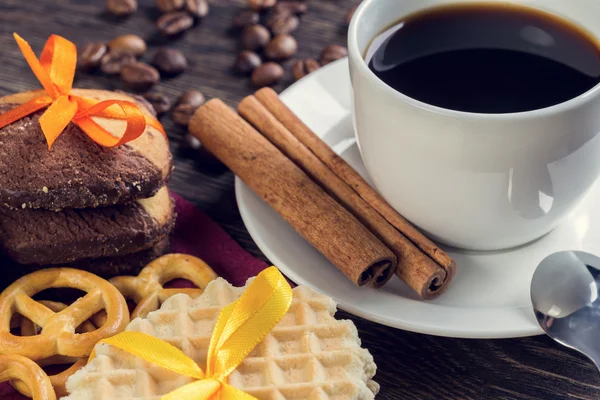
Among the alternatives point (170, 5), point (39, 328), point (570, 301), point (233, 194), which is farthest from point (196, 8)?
point (570, 301)

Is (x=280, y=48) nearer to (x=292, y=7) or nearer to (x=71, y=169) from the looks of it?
(x=292, y=7)

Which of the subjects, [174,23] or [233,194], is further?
[174,23]

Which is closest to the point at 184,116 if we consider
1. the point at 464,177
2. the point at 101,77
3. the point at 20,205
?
the point at 101,77

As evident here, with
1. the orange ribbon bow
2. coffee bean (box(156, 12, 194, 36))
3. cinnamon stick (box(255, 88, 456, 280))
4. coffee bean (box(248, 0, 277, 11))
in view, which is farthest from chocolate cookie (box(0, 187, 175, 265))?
coffee bean (box(248, 0, 277, 11))

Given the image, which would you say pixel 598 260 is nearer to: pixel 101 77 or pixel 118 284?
pixel 118 284

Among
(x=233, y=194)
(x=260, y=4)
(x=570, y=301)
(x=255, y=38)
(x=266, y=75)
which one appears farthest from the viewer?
(x=260, y=4)

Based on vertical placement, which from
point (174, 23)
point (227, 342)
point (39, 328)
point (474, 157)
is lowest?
point (39, 328)
